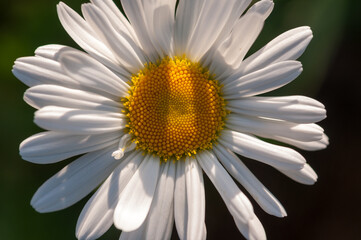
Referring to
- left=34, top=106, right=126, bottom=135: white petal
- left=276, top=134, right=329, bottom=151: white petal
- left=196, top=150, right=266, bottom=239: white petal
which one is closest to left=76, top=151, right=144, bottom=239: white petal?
left=34, top=106, right=126, bottom=135: white petal

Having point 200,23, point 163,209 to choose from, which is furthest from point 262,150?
point 200,23

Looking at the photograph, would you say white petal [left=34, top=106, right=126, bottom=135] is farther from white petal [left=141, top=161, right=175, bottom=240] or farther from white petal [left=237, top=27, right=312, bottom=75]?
white petal [left=237, top=27, right=312, bottom=75]

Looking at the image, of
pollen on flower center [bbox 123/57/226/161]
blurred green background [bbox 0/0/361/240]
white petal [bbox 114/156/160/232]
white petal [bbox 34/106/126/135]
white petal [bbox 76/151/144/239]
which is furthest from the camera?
blurred green background [bbox 0/0/361/240]

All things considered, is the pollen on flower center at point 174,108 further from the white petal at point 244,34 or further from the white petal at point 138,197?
the white petal at point 244,34

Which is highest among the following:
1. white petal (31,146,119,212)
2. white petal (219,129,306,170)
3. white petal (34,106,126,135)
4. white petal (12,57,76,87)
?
white petal (12,57,76,87)

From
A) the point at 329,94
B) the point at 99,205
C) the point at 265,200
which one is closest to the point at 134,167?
the point at 99,205

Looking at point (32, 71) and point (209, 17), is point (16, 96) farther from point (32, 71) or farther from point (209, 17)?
point (209, 17)
